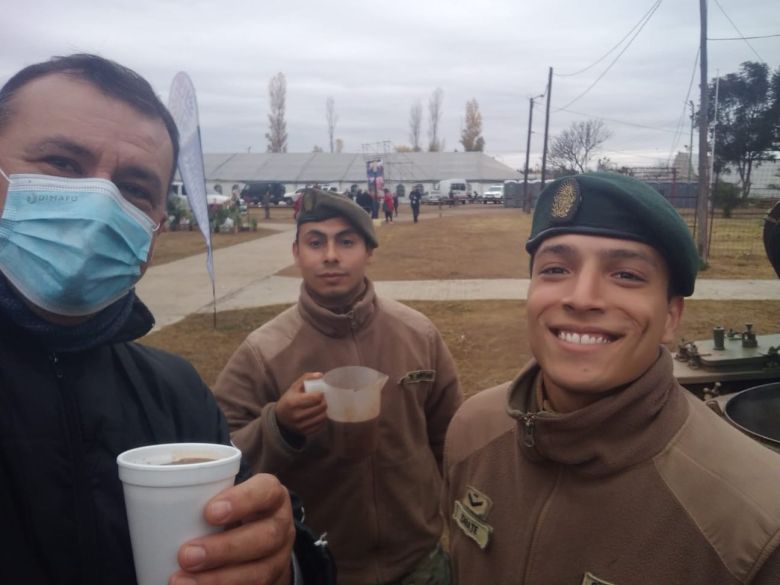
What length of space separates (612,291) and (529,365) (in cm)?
40

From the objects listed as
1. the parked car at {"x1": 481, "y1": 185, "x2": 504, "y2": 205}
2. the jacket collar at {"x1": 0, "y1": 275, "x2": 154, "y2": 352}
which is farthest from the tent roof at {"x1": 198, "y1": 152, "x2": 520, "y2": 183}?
the jacket collar at {"x1": 0, "y1": 275, "x2": 154, "y2": 352}

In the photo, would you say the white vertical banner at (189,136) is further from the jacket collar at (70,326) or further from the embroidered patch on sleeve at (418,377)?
the jacket collar at (70,326)

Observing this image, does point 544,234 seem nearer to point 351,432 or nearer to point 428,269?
point 351,432

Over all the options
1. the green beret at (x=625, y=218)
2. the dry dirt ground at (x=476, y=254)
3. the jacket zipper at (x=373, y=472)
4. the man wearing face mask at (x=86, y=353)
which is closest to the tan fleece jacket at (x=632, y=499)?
the green beret at (x=625, y=218)

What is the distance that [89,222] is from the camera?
5.10ft

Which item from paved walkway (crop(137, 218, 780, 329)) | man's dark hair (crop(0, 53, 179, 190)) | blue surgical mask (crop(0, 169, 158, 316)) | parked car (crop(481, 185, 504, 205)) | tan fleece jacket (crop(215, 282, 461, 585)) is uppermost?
man's dark hair (crop(0, 53, 179, 190))

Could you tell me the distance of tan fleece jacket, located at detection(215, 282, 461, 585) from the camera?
258 cm

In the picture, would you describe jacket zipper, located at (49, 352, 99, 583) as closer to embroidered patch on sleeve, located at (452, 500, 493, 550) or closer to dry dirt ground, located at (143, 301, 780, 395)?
embroidered patch on sleeve, located at (452, 500, 493, 550)

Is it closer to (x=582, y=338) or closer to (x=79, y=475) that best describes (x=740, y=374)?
(x=582, y=338)

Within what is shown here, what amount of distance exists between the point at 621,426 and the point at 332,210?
5.74ft

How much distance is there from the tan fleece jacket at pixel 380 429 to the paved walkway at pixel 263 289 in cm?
786

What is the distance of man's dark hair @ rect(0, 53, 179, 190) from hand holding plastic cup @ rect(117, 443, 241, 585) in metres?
0.97

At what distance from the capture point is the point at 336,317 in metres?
2.75

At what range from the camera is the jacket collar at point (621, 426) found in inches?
60.7
